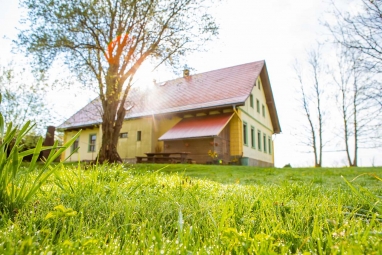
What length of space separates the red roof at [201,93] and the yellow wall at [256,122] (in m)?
1.32

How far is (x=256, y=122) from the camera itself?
2212 cm

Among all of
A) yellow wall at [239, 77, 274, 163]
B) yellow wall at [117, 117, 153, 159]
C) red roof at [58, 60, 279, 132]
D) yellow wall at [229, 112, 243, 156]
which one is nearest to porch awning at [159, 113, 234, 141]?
red roof at [58, 60, 279, 132]

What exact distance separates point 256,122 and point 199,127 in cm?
699

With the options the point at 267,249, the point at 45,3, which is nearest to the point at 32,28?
the point at 45,3

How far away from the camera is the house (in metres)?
17.3

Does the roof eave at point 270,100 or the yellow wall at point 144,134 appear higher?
the roof eave at point 270,100

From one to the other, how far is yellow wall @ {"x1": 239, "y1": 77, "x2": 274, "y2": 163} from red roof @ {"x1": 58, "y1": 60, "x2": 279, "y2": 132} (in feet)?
4.34

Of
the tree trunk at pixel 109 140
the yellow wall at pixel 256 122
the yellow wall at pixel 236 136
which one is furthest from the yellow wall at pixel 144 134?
the tree trunk at pixel 109 140

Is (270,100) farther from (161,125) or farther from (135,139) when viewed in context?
(135,139)

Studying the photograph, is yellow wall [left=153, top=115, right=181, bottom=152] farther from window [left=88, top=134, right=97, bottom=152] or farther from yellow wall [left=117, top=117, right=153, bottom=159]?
window [left=88, top=134, right=97, bottom=152]

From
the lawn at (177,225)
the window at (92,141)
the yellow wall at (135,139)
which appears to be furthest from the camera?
the window at (92,141)

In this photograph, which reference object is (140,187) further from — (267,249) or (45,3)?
(45,3)

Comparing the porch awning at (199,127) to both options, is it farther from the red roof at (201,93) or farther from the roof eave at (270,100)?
the roof eave at (270,100)

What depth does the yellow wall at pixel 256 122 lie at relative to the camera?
19.6m
